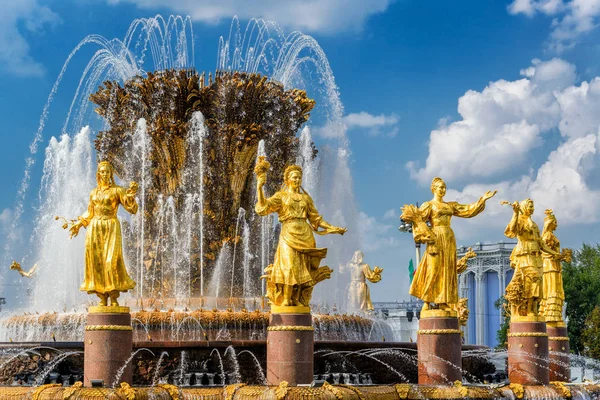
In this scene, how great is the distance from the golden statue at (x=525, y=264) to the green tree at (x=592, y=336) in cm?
1895

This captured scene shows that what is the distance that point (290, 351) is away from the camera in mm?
11914

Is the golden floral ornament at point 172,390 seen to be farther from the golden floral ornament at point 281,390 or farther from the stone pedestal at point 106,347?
the golden floral ornament at point 281,390

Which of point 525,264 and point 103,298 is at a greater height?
point 525,264

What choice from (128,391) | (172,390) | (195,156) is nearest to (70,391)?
(128,391)

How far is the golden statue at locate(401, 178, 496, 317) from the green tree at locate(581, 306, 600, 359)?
70.9ft

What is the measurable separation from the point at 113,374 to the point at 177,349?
4.88 ft

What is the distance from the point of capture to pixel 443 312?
44.6 ft

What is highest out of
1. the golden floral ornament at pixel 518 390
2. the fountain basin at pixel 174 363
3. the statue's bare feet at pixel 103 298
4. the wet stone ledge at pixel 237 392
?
the statue's bare feet at pixel 103 298

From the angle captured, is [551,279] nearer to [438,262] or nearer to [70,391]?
[438,262]

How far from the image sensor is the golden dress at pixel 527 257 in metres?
15.7

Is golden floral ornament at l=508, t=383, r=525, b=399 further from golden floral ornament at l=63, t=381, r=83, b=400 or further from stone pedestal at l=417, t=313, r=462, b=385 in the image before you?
golden floral ornament at l=63, t=381, r=83, b=400

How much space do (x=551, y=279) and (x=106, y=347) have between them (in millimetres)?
10088

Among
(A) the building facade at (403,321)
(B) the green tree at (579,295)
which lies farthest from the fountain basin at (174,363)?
(B) the green tree at (579,295)

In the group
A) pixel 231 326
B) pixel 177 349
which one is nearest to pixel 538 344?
pixel 231 326
